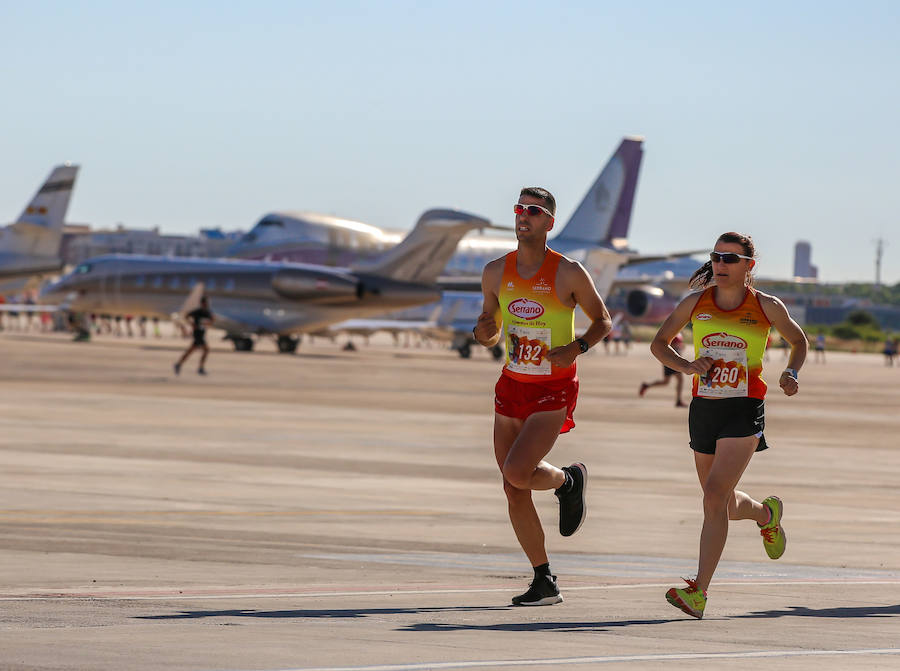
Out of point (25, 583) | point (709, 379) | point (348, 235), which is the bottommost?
point (25, 583)

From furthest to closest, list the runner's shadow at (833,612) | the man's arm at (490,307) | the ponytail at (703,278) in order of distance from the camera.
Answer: the man's arm at (490,307), the ponytail at (703,278), the runner's shadow at (833,612)

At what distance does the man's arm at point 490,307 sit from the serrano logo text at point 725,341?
1.20 m

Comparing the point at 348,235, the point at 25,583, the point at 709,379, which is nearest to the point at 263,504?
the point at 25,583

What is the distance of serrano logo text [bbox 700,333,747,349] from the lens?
29.6ft

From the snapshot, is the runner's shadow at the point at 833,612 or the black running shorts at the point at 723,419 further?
the black running shorts at the point at 723,419

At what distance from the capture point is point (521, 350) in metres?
9.34

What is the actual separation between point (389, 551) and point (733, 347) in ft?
10.8

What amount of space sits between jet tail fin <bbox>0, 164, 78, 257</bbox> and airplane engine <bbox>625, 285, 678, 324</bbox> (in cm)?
2753

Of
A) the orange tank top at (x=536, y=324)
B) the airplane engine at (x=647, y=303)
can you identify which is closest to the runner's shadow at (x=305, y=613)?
the orange tank top at (x=536, y=324)

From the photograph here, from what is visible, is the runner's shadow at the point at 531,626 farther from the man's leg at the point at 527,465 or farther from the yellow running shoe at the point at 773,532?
the yellow running shoe at the point at 773,532

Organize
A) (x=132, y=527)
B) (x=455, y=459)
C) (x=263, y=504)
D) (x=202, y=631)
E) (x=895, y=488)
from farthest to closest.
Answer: (x=455, y=459) < (x=895, y=488) < (x=263, y=504) < (x=132, y=527) < (x=202, y=631)

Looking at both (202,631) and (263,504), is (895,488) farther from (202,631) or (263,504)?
(202,631)

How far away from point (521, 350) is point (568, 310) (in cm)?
34

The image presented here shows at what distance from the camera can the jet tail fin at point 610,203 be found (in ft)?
278
